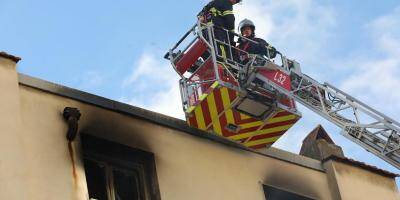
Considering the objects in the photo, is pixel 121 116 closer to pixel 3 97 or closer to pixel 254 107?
pixel 3 97

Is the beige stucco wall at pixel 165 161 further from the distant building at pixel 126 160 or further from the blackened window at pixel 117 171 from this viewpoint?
the blackened window at pixel 117 171

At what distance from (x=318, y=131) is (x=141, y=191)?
15.6 ft

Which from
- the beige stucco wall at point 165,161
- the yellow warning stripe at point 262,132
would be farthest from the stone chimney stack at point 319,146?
the yellow warning stripe at point 262,132

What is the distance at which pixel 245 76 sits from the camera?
47.1 feet

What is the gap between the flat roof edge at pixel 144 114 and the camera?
1142 cm

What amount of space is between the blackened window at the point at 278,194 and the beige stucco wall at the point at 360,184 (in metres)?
0.88

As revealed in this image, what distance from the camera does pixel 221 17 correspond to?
1552 cm

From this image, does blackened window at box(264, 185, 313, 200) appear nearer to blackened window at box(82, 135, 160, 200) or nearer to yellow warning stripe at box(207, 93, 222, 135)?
yellow warning stripe at box(207, 93, 222, 135)

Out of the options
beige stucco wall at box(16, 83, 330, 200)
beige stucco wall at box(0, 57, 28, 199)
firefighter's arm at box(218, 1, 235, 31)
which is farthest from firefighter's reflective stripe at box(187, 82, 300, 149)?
beige stucco wall at box(0, 57, 28, 199)

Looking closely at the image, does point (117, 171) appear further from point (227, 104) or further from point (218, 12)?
point (218, 12)

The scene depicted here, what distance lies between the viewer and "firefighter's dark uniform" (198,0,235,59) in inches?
594

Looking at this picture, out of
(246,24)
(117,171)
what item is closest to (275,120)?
(246,24)

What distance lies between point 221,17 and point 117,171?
193 inches

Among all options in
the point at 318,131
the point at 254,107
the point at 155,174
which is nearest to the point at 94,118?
the point at 155,174
